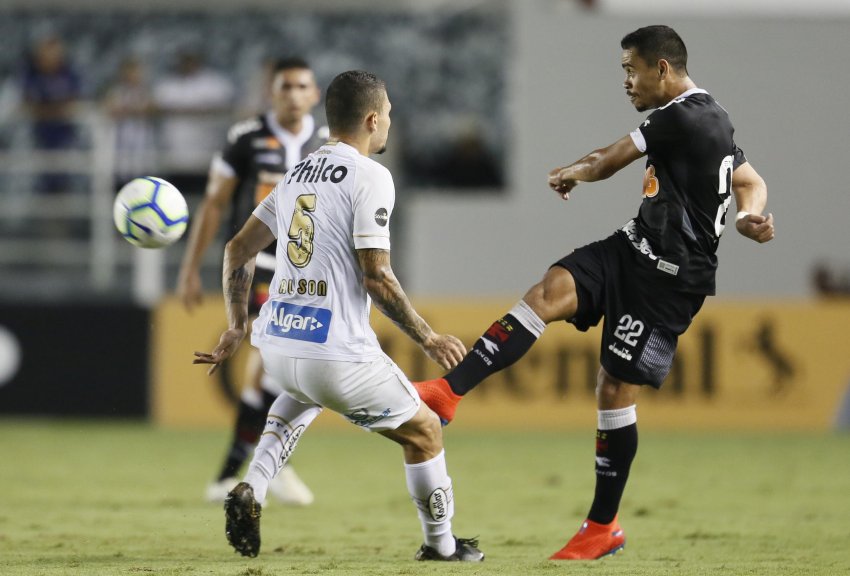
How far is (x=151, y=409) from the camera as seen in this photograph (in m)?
13.5

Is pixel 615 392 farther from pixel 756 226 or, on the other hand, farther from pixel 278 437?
pixel 278 437

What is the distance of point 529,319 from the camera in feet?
19.4

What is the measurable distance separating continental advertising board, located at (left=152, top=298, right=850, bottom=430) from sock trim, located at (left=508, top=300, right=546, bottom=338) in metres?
7.16

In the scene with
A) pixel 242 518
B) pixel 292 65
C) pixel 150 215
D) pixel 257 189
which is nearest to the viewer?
pixel 242 518

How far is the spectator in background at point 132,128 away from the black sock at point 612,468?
896 cm

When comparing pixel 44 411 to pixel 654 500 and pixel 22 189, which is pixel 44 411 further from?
pixel 654 500

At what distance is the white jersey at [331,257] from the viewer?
210 inches

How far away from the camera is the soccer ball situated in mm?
6285

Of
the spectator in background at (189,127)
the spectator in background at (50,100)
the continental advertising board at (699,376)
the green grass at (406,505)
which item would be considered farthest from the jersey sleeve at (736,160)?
the spectator in background at (50,100)

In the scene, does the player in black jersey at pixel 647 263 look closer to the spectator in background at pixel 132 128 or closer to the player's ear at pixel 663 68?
the player's ear at pixel 663 68

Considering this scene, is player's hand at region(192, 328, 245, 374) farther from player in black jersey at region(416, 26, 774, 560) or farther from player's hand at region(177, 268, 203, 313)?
player's hand at region(177, 268, 203, 313)

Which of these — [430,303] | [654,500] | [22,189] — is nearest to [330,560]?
[654,500]

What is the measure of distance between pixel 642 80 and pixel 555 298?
38.2 inches

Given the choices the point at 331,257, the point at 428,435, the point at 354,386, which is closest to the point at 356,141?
the point at 331,257
